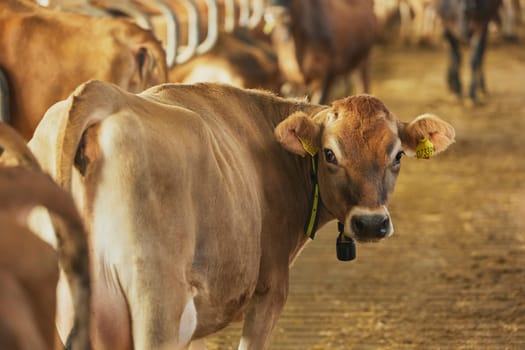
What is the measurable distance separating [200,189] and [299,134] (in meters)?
0.89

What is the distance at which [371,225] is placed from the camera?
4.38m

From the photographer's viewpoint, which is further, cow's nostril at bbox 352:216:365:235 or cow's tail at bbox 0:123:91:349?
cow's nostril at bbox 352:216:365:235

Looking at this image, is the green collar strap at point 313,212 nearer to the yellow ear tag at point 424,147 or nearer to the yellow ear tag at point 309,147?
the yellow ear tag at point 309,147

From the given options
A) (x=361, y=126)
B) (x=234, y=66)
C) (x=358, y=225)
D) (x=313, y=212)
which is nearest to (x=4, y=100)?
(x=313, y=212)

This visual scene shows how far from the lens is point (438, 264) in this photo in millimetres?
7711

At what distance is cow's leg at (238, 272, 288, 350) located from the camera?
14.5 ft

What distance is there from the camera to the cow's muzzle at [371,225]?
14.3 feet

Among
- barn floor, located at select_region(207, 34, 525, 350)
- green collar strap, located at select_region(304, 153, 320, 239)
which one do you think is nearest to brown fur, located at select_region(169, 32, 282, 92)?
barn floor, located at select_region(207, 34, 525, 350)

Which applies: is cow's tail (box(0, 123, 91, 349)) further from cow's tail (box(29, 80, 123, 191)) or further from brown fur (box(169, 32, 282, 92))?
brown fur (box(169, 32, 282, 92))

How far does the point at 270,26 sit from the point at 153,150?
9282 mm

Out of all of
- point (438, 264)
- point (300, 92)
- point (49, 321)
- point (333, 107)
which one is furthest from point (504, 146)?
point (49, 321)

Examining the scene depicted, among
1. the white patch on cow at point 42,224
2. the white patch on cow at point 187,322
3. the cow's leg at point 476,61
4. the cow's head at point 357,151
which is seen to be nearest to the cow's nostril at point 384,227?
the cow's head at point 357,151

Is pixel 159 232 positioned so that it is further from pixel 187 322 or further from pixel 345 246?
pixel 345 246

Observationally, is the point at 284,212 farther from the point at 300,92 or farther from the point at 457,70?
the point at 457,70
